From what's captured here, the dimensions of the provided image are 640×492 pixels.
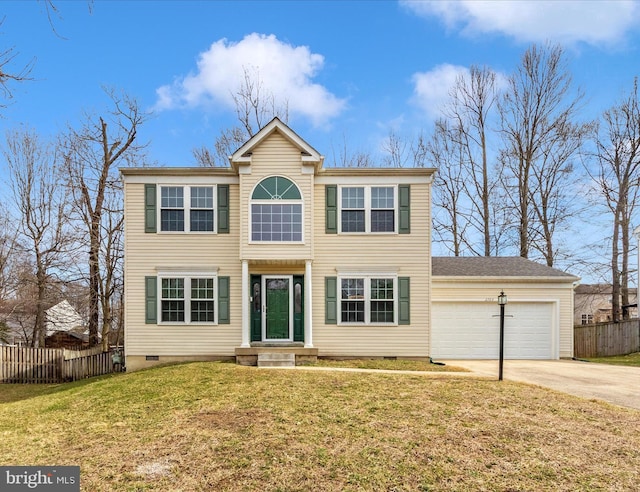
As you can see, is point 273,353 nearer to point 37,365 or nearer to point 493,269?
point 493,269

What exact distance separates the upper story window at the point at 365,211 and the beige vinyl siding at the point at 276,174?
1.18 meters

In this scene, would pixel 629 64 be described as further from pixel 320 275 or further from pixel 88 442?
pixel 88 442

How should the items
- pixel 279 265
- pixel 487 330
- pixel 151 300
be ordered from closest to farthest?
pixel 151 300 → pixel 279 265 → pixel 487 330

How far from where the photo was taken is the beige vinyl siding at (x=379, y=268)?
13133 millimetres

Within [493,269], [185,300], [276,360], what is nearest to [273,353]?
[276,360]

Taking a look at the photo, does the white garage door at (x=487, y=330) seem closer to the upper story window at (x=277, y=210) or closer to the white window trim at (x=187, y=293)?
the upper story window at (x=277, y=210)

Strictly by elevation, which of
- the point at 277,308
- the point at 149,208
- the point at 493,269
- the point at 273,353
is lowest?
the point at 273,353

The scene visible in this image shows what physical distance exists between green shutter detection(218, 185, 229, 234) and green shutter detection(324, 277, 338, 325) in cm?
354

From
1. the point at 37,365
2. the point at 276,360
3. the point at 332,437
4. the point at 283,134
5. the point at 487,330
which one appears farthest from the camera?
the point at 37,365

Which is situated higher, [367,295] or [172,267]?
[172,267]

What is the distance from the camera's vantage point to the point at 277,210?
1285 centimetres

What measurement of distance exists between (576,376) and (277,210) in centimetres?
931

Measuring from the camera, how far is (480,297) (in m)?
15.2

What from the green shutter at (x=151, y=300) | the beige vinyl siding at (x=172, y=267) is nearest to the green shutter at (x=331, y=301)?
the beige vinyl siding at (x=172, y=267)
